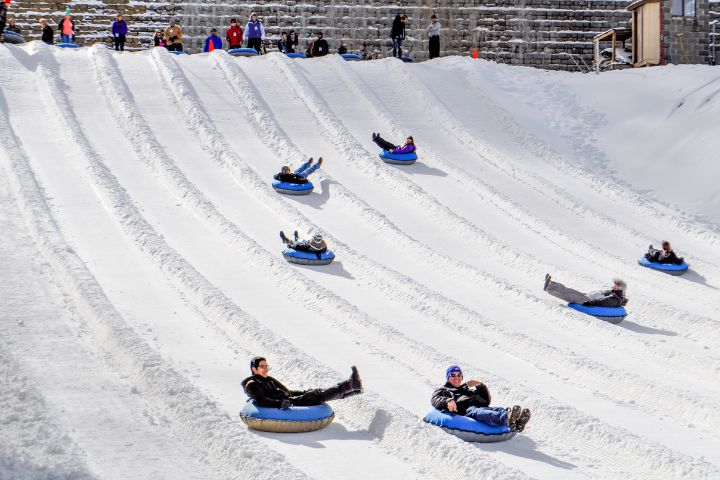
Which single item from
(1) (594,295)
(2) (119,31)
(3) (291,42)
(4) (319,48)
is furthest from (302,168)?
(3) (291,42)

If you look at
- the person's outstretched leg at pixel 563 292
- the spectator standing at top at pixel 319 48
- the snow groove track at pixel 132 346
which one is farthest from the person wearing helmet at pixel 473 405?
the spectator standing at top at pixel 319 48

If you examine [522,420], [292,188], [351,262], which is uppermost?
[522,420]

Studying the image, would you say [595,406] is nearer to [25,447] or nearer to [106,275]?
[25,447]

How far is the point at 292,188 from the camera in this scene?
638 inches

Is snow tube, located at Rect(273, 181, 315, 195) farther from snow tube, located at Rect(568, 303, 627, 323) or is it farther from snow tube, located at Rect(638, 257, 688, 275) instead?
snow tube, located at Rect(568, 303, 627, 323)

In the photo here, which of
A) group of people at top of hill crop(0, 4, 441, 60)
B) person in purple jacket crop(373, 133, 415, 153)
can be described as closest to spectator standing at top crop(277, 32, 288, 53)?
group of people at top of hill crop(0, 4, 441, 60)

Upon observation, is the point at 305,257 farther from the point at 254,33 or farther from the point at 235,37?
the point at 235,37

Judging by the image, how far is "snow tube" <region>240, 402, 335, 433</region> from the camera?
8242 millimetres

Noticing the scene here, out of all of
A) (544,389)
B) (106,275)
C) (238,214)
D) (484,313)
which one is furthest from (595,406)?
(238,214)

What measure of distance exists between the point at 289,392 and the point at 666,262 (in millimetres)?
6892

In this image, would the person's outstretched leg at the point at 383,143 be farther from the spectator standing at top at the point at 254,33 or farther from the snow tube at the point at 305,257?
the spectator standing at top at the point at 254,33

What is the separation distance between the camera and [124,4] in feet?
95.0

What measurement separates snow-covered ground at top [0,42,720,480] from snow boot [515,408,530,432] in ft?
0.79

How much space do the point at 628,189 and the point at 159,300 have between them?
880 centimetres
